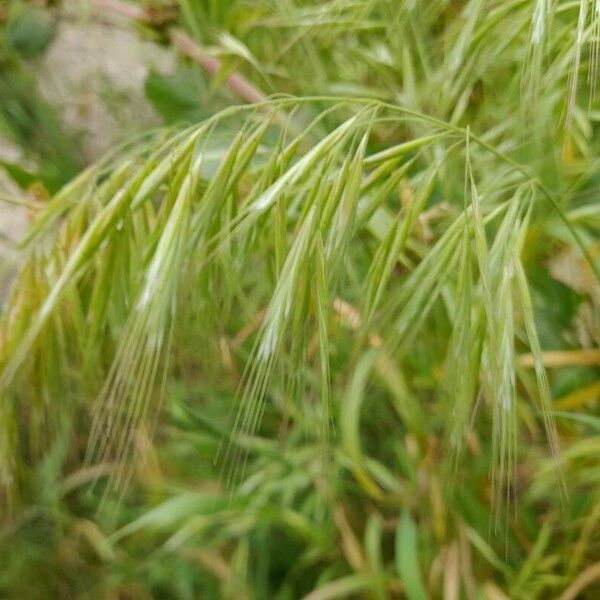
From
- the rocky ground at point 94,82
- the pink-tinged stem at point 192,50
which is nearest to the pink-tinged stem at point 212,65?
the pink-tinged stem at point 192,50

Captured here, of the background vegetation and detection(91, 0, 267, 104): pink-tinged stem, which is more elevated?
detection(91, 0, 267, 104): pink-tinged stem

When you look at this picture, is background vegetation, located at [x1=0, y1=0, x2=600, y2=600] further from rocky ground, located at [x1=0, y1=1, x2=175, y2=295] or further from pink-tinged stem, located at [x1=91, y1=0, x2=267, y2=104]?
rocky ground, located at [x1=0, y1=1, x2=175, y2=295]

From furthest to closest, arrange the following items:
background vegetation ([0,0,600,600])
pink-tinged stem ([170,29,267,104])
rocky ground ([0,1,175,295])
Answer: rocky ground ([0,1,175,295]) < pink-tinged stem ([170,29,267,104]) < background vegetation ([0,0,600,600])

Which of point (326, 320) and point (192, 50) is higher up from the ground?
point (192, 50)

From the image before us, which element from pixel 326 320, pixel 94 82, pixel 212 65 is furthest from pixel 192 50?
pixel 326 320

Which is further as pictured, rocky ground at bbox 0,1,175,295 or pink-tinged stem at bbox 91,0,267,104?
rocky ground at bbox 0,1,175,295

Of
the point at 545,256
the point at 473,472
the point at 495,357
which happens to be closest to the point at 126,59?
the point at 545,256

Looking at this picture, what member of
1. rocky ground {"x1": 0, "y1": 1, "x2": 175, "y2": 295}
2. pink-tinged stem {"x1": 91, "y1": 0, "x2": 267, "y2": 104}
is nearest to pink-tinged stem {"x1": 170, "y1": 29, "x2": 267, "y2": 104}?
pink-tinged stem {"x1": 91, "y1": 0, "x2": 267, "y2": 104}

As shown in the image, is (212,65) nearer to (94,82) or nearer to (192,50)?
(192,50)

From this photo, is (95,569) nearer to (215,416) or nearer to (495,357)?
(215,416)
